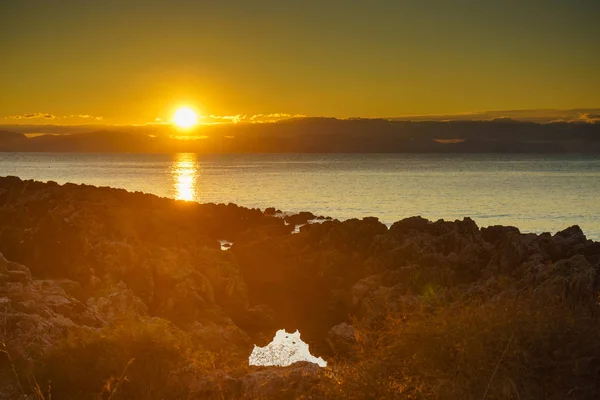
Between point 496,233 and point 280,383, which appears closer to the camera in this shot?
point 280,383

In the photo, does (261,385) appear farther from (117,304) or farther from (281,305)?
(281,305)

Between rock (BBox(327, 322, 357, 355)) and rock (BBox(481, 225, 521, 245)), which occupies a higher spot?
rock (BBox(481, 225, 521, 245))

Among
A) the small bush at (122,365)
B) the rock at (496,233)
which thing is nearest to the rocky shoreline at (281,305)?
the small bush at (122,365)

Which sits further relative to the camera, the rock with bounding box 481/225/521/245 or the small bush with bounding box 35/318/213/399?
the rock with bounding box 481/225/521/245

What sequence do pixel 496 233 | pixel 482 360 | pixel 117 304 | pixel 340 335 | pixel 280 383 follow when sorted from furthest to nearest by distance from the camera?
1. pixel 496 233
2. pixel 340 335
3. pixel 117 304
4. pixel 280 383
5. pixel 482 360

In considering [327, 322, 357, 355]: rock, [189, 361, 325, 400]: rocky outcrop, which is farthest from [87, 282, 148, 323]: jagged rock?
[189, 361, 325, 400]: rocky outcrop

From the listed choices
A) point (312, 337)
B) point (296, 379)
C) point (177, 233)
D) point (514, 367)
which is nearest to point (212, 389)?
point (296, 379)

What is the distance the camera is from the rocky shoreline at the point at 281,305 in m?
11.4

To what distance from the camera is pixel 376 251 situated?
34312mm

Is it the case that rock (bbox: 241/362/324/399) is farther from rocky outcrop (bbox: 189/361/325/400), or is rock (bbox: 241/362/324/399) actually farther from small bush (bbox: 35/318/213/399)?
small bush (bbox: 35/318/213/399)

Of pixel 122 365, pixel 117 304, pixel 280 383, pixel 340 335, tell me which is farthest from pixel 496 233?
pixel 122 365

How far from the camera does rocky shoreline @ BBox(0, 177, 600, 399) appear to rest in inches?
447

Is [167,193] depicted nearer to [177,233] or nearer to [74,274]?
[177,233]

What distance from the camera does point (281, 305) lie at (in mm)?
31828
